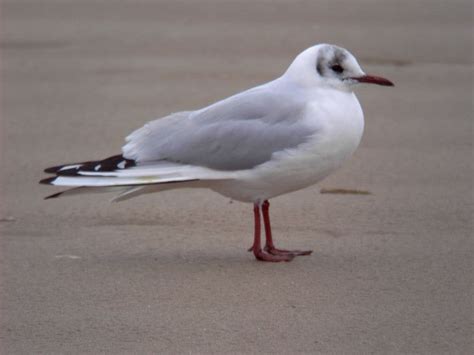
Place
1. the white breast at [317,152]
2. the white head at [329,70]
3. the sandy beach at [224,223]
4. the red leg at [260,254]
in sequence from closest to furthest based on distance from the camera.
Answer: the sandy beach at [224,223], the white breast at [317,152], the white head at [329,70], the red leg at [260,254]

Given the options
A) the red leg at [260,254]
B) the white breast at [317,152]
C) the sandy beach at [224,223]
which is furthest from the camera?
the red leg at [260,254]

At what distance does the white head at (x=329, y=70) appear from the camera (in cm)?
534

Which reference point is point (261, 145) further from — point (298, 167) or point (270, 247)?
point (270, 247)

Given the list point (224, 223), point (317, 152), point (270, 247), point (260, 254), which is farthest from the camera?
point (224, 223)

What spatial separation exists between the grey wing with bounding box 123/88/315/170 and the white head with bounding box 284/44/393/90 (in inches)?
5.3

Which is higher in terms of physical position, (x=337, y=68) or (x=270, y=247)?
(x=337, y=68)

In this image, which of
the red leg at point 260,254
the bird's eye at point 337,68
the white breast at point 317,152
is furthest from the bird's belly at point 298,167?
the bird's eye at point 337,68

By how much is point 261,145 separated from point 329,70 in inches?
18.7

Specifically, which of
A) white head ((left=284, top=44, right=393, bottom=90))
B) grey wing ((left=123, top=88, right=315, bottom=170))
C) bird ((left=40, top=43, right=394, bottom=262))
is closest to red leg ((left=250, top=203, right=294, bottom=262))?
bird ((left=40, top=43, right=394, bottom=262))

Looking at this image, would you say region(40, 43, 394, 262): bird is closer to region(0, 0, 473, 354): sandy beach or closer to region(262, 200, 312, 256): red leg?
region(262, 200, 312, 256): red leg

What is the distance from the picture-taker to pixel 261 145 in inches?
208

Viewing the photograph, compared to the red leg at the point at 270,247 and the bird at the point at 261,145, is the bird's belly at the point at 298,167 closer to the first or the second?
the bird at the point at 261,145

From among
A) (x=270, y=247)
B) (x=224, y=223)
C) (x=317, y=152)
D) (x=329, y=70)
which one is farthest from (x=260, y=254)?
(x=329, y=70)

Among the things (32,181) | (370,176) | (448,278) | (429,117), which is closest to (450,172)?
(370,176)
